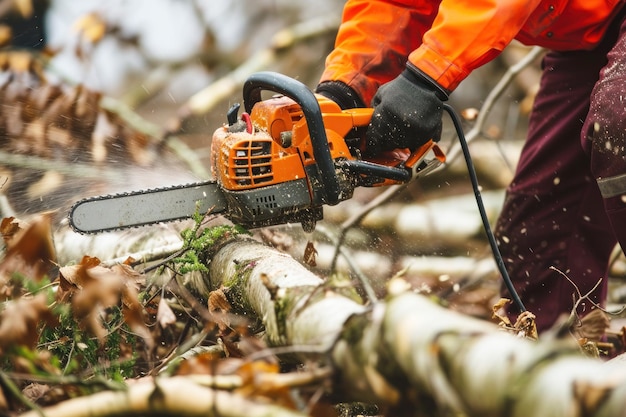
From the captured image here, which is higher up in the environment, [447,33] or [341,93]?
[447,33]

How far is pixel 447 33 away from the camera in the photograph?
2006 mm

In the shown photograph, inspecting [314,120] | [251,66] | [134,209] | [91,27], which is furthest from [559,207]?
[91,27]

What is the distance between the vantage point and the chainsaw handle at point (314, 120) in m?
1.97

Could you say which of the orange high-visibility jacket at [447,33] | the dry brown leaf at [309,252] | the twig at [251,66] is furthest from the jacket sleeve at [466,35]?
the twig at [251,66]

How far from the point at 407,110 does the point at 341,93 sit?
1.50ft

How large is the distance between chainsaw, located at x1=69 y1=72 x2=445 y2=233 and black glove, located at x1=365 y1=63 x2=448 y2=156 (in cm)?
8

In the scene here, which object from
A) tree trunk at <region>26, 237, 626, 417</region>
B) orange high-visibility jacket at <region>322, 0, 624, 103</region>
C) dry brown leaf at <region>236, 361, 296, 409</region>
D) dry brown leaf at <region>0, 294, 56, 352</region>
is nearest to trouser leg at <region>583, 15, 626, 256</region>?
orange high-visibility jacket at <region>322, 0, 624, 103</region>

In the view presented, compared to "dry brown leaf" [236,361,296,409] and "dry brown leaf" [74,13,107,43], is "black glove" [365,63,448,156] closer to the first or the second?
"dry brown leaf" [236,361,296,409]

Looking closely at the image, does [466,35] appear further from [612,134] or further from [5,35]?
[5,35]

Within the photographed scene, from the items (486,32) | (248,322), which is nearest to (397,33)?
(486,32)

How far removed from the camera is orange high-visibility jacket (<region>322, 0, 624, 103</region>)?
1981 millimetres

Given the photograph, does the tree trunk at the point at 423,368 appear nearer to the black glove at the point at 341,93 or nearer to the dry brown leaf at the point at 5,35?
the black glove at the point at 341,93

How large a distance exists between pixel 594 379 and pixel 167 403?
0.61 metres

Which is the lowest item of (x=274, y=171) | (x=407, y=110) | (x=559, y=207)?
(x=559, y=207)
